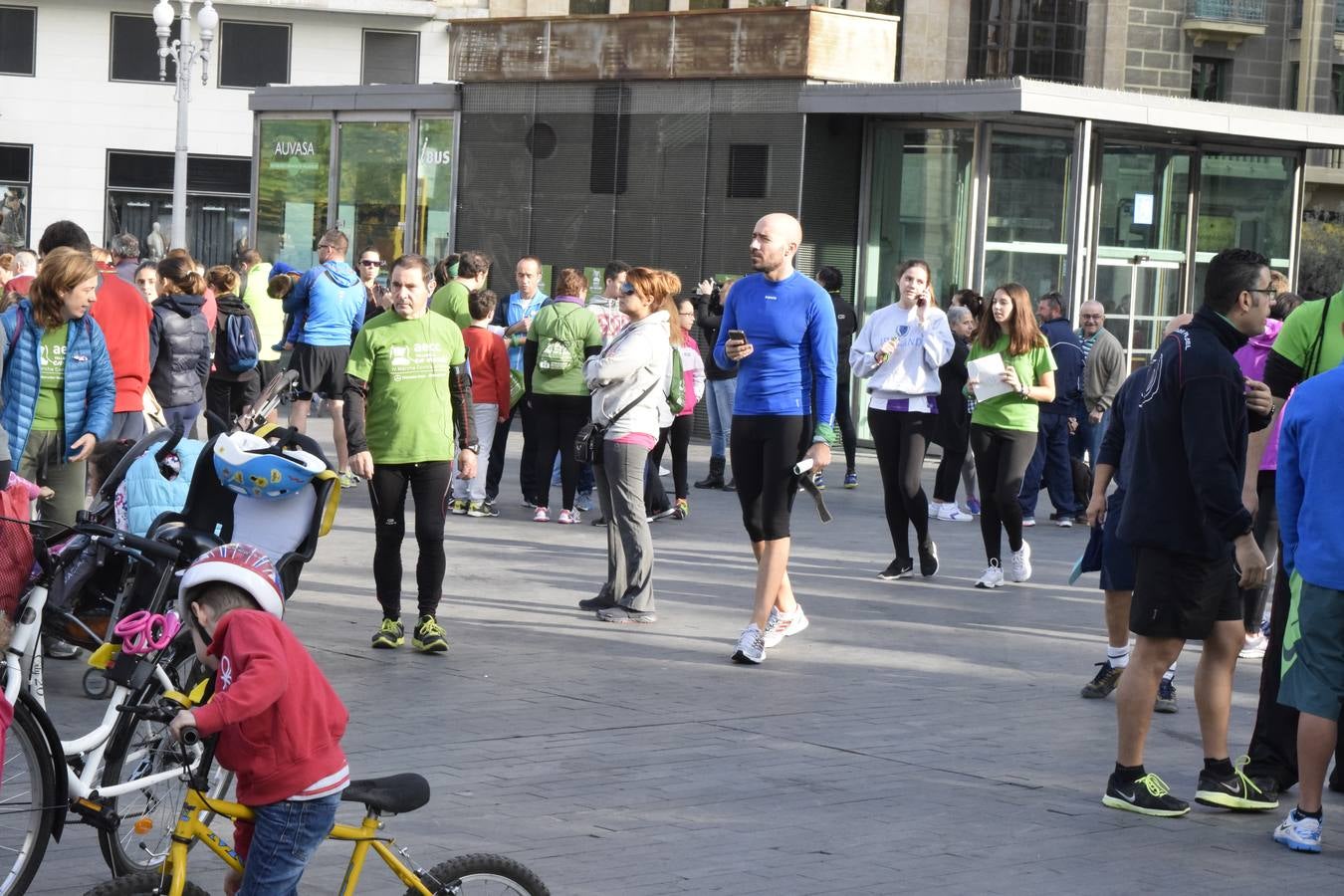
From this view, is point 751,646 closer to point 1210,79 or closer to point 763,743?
point 763,743

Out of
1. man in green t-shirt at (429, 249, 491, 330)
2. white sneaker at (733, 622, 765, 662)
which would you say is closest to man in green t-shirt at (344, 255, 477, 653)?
white sneaker at (733, 622, 765, 662)

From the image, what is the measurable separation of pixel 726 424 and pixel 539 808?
11.0 meters

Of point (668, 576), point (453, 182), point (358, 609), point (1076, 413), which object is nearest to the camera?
point (358, 609)

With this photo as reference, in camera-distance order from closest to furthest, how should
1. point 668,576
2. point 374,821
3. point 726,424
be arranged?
point 374,821 < point 668,576 < point 726,424

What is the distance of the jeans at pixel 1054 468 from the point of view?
52.1 ft

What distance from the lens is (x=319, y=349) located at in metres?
16.4

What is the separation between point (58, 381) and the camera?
27.7 feet

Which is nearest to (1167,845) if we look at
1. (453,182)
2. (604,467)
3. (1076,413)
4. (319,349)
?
(604,467)

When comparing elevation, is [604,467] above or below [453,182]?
below

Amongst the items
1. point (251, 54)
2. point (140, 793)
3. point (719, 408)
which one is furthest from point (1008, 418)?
point (251, 54)

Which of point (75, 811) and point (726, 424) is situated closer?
point (75, 811)

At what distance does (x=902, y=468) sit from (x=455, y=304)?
4.64 meters

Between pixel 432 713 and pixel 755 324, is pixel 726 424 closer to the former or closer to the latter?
pixel 755 324

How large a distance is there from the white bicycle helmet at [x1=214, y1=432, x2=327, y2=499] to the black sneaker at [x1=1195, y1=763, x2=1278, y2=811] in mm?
3340
